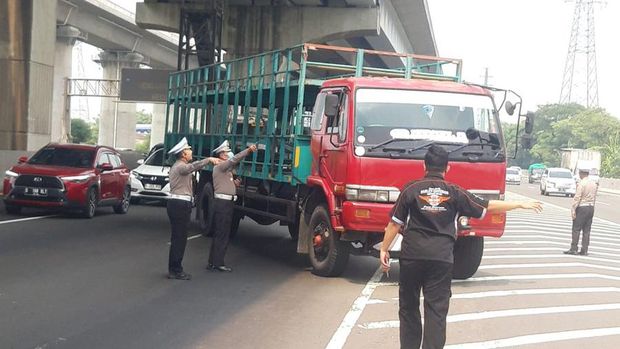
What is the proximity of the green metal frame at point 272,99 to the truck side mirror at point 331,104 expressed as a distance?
0.99 m

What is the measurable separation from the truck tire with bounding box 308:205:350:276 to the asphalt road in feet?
0.59

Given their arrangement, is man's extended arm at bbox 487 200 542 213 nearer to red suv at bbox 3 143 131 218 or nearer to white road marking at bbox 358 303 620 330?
white road marking at bbox 358 303 620 330

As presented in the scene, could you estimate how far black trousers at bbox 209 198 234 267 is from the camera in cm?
1009

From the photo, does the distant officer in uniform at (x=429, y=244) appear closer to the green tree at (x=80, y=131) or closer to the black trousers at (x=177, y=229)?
the black trousers at (x=177, y=229)

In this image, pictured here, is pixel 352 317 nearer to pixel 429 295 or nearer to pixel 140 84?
pixel 429 295

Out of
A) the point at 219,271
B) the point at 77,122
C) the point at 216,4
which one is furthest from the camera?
the point at 77,122

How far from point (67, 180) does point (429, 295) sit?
36.9 ft

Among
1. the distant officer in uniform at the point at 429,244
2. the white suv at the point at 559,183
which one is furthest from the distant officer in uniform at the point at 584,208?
the white suv at the point at 559,183

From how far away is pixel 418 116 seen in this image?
376 inches

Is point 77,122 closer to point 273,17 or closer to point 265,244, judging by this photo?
point 273,17

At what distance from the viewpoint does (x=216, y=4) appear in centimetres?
2673

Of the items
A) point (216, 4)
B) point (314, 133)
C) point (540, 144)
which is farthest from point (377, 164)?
point (540, 144)

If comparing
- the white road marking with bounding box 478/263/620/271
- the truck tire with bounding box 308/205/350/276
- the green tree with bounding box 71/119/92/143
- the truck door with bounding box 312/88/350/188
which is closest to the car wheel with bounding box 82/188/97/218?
the truck tire with bounding box 308/205/350/276

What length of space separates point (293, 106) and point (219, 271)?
8.85 feet
